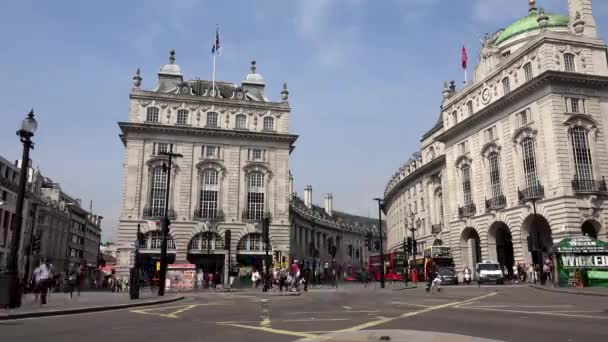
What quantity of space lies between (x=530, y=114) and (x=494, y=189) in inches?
330

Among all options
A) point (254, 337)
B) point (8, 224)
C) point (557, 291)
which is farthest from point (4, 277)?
point (8, 224)

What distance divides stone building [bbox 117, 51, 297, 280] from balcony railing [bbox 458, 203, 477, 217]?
1972 cm

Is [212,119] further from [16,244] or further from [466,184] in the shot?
[16,244]

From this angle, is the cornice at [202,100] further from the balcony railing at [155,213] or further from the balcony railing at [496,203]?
the balcony railing at [496,203]

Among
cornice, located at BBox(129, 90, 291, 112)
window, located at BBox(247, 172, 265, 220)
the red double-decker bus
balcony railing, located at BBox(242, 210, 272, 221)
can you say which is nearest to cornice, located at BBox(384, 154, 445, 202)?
the red double-decker bus

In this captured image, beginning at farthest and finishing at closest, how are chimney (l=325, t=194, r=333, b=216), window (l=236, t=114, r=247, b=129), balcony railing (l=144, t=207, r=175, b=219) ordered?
chimney (l=325, t=194, r=333, b=216), window (l=236, t=114, r=247, b=129), balcony railing (l=144, t=207, r=175, b=219)

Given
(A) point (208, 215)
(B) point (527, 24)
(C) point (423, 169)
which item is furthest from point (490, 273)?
(C) point (423, 169)

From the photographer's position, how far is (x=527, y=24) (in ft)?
180

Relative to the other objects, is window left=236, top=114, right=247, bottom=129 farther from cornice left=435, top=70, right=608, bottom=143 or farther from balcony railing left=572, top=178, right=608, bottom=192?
balcony railing left=572, top=178, right=608, bottom=192

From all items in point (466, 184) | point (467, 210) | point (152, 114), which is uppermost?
point (152, 114)

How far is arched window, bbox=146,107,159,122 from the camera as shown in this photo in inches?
2295

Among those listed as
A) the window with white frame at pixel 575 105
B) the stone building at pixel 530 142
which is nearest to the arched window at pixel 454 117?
the stone building at pixel 530 142

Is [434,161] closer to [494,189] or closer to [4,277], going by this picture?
[494,189]

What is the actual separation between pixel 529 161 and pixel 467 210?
10.2 meters
